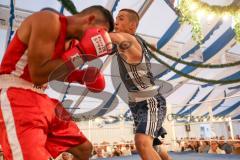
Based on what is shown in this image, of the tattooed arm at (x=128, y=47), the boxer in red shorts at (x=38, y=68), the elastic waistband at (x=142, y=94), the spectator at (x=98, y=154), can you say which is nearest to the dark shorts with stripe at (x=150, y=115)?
the elastic waistband at (x=142, y=94)

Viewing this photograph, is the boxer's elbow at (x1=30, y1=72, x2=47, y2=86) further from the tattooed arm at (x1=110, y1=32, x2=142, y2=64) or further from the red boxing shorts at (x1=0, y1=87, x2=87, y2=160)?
the tattooed arm at (x1=110, y1=32, x2=142, y2=64)

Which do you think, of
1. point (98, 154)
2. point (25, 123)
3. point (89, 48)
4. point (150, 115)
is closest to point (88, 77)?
point (89, 48)

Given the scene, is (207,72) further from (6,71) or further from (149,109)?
(6,71)

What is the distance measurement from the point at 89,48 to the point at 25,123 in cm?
44

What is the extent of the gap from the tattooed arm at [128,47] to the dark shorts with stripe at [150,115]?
0.28 meters

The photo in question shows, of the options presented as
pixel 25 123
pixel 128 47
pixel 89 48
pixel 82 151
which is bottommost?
pixel 82 151

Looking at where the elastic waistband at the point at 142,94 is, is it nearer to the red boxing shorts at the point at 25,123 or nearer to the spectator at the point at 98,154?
the red boxing shorts at the point at 25,123

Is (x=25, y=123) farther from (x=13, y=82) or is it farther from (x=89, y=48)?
(x=89, y=48)

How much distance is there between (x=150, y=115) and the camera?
1810 mm

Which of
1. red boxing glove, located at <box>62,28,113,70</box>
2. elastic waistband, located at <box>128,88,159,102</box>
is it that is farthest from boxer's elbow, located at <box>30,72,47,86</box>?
elastic waistband, located at <box>128,88,159,102</box>

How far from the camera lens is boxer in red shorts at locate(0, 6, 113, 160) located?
1227 millimetres

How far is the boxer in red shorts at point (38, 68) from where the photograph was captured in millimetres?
1227

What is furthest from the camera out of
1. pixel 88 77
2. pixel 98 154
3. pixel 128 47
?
pixel 98 154

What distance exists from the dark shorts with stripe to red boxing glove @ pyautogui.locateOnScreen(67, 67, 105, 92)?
418 mm
